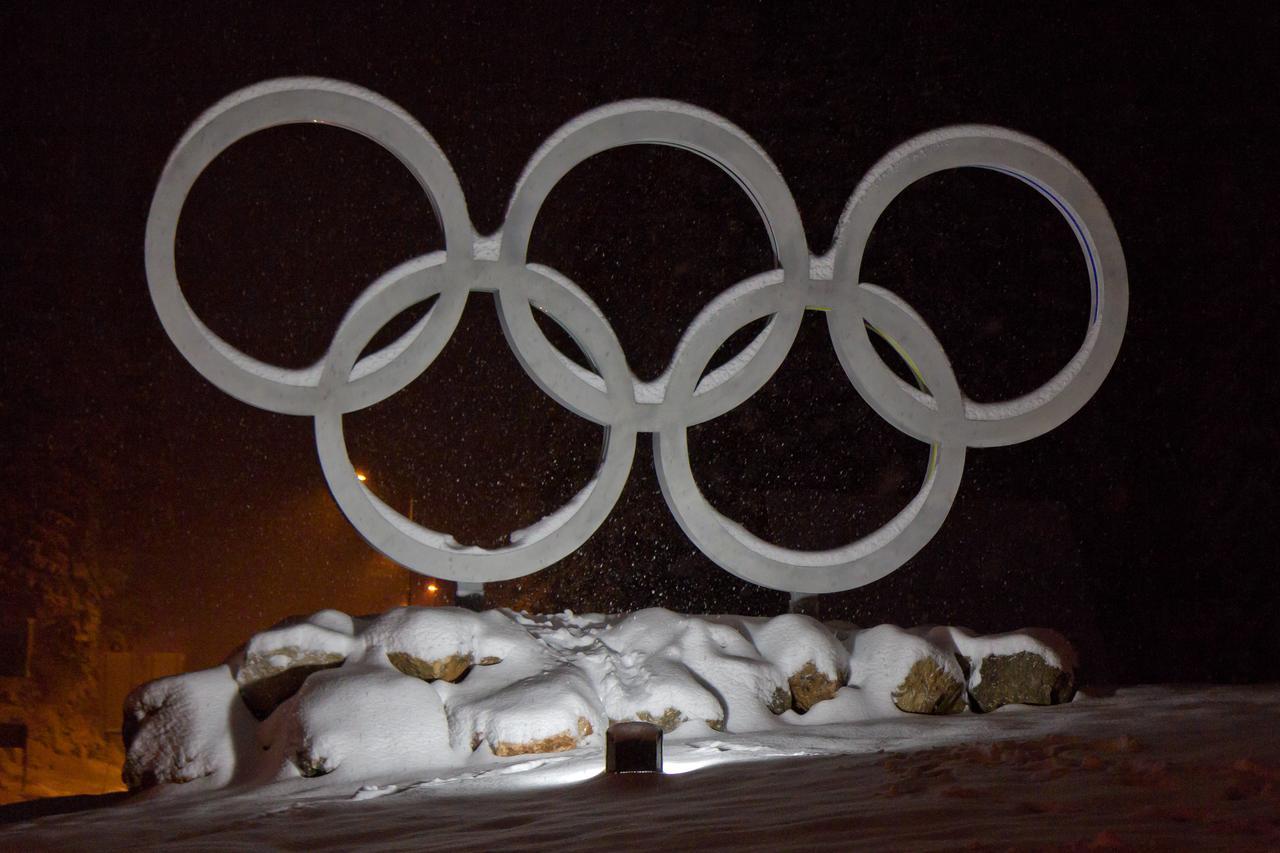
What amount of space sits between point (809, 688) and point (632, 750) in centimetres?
168

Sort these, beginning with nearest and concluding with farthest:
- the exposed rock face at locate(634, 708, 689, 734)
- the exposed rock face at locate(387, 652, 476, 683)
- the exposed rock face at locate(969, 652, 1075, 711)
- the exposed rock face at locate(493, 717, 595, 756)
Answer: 1. the exposed rock face at locate(493, 717, 595, 756)
2. the exposed rock face at locate(634, 708, 689, 734)
3. the exposed rock face at locate(387, 652, 476, 683)
4. the exposed rock face at locate(969, 652, 1075, 711)

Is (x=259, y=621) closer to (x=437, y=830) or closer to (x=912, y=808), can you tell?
(x=437, y=830)

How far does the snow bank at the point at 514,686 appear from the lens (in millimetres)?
4633

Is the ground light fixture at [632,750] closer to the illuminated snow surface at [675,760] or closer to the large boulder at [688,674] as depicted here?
the illuminated snow surface at [675,760]

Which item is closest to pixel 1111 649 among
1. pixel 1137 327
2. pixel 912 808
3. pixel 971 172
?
pixel 1137 327

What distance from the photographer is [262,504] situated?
10.5 m

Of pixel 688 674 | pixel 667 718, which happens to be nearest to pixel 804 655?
pixel 688 674

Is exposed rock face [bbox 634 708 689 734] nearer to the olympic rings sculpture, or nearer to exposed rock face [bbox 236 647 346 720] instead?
the olympic rings sculpture

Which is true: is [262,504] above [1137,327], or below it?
below

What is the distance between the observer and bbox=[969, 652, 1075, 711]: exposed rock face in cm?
581

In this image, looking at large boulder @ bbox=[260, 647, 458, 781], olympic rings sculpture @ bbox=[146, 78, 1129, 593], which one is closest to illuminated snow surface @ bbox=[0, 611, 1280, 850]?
large boulder @ bbox=[260, 647, 458, 781]

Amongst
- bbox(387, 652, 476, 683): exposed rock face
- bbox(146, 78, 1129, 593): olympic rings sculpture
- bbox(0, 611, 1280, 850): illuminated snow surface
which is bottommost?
bbox(0, 611, 1280, 850): illuminated snow surface

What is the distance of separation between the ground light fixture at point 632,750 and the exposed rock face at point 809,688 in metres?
1.59

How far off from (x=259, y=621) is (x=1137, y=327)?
761 centimetres
